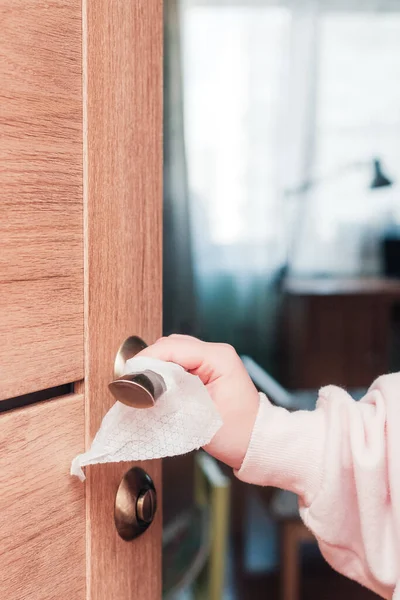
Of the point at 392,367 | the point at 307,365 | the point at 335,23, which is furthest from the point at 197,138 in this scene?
the point at 392,367

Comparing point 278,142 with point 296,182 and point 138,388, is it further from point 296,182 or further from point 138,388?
point 138,388

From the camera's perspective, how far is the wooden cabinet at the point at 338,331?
10.4ft

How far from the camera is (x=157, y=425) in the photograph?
494mm

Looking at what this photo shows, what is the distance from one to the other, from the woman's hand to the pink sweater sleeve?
0.01 meters

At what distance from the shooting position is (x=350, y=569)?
2.16 feet

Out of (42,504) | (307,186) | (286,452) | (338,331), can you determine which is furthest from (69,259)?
(307,186)

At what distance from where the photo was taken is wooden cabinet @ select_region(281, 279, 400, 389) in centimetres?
316

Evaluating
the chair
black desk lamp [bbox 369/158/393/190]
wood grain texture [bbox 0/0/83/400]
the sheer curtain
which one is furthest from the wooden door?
black desk lamp [bbox 369/158/393/190]

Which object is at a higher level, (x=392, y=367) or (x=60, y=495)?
(x=60, y=495)

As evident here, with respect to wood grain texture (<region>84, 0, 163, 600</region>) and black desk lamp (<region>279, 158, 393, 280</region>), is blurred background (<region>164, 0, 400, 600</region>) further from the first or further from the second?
wood grain texture (<region>84, 0, 163, 600</region>)

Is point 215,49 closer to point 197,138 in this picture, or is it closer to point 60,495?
point 197,138

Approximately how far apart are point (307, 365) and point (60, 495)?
283 cm

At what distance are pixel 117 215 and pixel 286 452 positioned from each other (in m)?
0.25

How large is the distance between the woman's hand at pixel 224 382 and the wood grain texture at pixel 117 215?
0.03 metres
